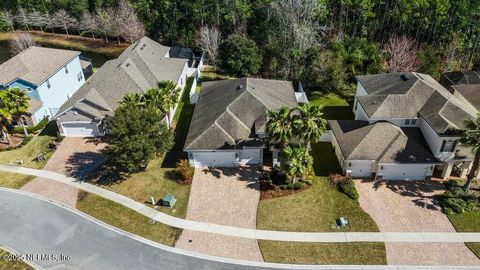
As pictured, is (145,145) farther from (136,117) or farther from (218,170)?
(218,170)

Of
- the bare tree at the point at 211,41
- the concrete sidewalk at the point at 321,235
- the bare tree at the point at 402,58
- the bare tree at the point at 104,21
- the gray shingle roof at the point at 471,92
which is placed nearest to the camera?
the concrete sidewalk at the point at 321,235

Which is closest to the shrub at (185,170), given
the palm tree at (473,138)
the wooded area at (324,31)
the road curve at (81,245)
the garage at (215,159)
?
the garage at (215,159)

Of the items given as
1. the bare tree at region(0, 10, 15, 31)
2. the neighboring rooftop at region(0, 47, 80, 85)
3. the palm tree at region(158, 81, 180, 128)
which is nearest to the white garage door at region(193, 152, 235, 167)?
the palm tree at region(158, 81, 180, 128)

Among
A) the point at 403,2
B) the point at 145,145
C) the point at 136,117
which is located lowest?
the point at 145,145

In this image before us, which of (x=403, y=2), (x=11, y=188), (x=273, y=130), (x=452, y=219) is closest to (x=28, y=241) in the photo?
(x=11, y=188)

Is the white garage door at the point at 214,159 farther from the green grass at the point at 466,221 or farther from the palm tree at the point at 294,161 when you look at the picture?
the green grass at the point at 466,221

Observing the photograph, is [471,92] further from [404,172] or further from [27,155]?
[27,155]
